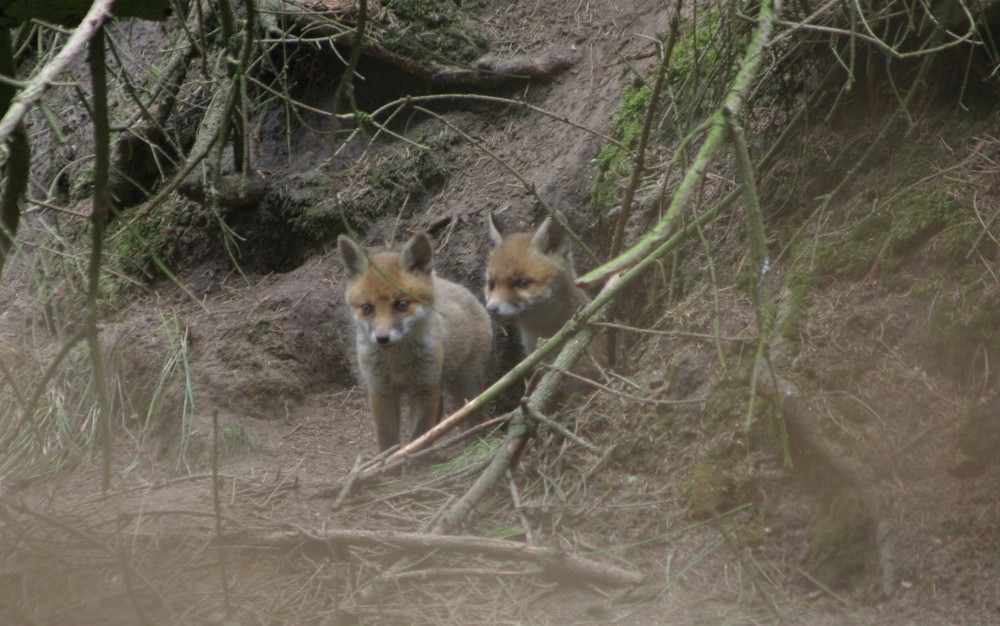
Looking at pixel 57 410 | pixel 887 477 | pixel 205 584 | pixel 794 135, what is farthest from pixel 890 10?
pixel 57 410

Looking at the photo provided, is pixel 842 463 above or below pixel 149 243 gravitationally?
above

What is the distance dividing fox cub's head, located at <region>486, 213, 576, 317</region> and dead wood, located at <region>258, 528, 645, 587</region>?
287 cm

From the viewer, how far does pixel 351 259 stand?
6777mm

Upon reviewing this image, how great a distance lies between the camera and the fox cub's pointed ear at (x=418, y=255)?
6.52 m

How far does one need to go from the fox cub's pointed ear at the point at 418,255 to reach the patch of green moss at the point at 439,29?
2.51m

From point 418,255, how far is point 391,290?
336mm

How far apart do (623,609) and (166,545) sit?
2235mm

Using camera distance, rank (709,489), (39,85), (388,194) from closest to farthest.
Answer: (39,85)
(709,489)
(388,194)

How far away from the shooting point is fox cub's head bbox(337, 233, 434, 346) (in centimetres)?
644

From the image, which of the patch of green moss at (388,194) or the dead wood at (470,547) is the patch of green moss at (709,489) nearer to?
the dead wood at (470,547)

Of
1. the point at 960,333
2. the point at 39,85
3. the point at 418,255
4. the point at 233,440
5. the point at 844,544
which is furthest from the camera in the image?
A: the point at 418,255

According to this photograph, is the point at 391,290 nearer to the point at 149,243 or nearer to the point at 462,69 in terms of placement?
the point at 462,69

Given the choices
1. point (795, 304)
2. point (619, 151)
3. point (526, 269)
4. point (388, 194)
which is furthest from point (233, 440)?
point (795, 304)

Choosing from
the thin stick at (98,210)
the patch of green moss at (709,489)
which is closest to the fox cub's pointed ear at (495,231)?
the patch of green moss at (709,489)
